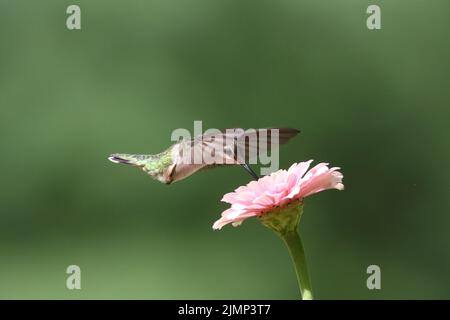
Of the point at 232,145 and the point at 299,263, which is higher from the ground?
the point at 232,145

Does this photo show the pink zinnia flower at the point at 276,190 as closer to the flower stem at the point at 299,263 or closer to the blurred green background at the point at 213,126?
the flower stem at the point at 299,263

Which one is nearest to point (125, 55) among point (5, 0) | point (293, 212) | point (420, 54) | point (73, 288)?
point (5, 0)

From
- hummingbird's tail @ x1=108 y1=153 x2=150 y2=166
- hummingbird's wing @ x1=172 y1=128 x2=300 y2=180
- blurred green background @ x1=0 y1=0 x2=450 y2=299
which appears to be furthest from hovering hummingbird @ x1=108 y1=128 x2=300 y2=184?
blurred green background @ x1=0 y1=0 x2=450 y2=299

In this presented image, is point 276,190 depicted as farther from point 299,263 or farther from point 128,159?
point 128,159

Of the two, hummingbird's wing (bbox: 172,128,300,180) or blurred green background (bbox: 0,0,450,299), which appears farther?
blurred green background (bbox: 0,0,450,299)

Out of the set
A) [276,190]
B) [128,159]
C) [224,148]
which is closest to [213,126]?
[128,159]

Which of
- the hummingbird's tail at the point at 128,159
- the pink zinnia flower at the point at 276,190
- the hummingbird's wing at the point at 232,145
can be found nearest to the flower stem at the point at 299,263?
the pink zinnia flower at the point at 276,190

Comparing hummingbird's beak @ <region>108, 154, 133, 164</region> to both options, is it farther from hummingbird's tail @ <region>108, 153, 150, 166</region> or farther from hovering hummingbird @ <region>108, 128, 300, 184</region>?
hovering hummingbird @ <region>108, 128, 300, 184</region>
